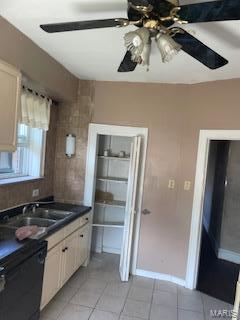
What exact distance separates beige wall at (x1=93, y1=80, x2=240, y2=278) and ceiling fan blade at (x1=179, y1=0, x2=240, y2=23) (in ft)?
6.81

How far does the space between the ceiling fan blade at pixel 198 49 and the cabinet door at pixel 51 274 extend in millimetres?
2026

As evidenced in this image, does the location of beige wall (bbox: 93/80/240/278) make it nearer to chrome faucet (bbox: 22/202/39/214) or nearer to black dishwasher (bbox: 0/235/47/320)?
chrome faucet (bbox: 22/202/39/214)

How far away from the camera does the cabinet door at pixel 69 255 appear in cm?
301

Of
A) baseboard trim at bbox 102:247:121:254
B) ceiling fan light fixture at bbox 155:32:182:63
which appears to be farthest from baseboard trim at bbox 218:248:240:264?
ceiling fan light fixture at bbox 155:32:182:63

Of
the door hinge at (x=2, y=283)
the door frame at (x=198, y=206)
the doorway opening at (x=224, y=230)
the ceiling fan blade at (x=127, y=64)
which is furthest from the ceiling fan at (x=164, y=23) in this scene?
the doorway opening at (x=224, y=230)

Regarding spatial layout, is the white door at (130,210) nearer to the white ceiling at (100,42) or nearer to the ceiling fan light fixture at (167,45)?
the white ceiling at (100,42)

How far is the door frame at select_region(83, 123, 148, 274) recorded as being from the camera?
367 centimetres

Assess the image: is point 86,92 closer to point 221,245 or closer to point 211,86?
point 211,86

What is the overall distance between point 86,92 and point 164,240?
2.15 meters

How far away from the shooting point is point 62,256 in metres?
2.93

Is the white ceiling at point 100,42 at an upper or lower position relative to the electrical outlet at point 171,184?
upper

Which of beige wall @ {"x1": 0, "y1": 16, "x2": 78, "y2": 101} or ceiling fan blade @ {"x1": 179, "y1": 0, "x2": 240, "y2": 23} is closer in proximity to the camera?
ceiling fan blade @ {"x1": 179, "y1": 0, "x2": 240, "y2": 23}

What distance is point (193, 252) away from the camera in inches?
136

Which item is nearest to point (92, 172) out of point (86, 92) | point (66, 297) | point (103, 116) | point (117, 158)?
point (117, 158)
